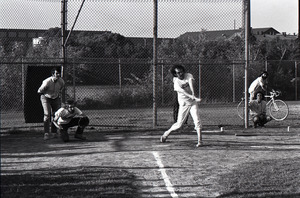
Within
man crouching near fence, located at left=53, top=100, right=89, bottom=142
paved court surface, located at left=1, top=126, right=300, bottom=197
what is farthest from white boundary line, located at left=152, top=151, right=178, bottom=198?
man crouching near fence, located at left=53, top=100, right=89, bottom=142

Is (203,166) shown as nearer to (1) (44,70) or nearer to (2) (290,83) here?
(1) (44,70)

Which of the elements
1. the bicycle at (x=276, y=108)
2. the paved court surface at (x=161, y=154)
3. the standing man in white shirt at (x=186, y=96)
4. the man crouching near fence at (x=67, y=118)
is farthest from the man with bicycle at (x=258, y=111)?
the man crouching near fence at (x=67, y=118)

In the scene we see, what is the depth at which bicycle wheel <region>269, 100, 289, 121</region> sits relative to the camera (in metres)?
17.8

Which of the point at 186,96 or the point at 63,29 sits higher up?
the point at 63,29

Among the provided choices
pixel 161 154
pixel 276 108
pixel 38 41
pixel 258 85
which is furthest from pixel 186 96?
pixel 38 41

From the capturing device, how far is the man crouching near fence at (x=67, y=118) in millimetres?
12523

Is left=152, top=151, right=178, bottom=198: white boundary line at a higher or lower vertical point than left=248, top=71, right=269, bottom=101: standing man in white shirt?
lower

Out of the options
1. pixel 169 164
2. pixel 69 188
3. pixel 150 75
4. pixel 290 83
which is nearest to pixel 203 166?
pixel 169 164

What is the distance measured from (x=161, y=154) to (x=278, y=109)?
8.20m

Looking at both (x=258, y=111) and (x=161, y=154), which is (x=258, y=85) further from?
(x=161, y=154)

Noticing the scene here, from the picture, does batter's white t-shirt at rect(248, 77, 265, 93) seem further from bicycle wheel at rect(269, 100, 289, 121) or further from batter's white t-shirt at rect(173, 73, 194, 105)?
batter's white t-shirt at rect(173, 73, 194, 105)

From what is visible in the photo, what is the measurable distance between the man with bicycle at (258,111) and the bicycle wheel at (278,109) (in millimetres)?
1810

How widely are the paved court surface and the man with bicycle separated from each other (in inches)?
28.9

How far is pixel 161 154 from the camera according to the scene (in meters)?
10.7
